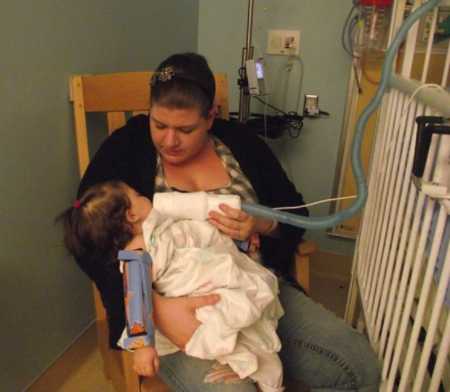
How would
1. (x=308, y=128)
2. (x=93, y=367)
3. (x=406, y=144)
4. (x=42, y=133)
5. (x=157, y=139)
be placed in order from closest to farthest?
(x=406, y=144) → (x=157, y=139) → (x=42, y=133) → (x=93, y=367) → (x=308, y=128)

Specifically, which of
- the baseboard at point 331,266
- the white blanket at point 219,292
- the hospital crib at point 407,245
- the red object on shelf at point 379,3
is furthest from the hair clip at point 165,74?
the baseboard at point 331,266

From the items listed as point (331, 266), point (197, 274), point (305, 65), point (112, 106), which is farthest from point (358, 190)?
point (331, 266)

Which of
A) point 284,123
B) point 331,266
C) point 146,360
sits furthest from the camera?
point 331,266

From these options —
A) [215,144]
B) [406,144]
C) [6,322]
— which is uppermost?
[406,144]

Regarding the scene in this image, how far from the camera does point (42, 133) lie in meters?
1.22

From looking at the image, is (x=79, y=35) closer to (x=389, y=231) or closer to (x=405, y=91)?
(x=405, y=91)

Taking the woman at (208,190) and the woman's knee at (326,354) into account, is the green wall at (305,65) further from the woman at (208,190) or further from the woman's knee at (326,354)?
the woman's knee at (326,354)

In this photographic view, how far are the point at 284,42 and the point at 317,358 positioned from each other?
4.62 ft

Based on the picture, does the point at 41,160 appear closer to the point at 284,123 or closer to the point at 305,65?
the point at 284,123

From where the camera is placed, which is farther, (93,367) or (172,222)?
(93,367)

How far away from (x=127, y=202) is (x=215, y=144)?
1.32 feet

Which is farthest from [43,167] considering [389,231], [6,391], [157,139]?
[389,231]

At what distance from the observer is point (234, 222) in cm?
103

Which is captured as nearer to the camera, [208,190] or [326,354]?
[326,354]
